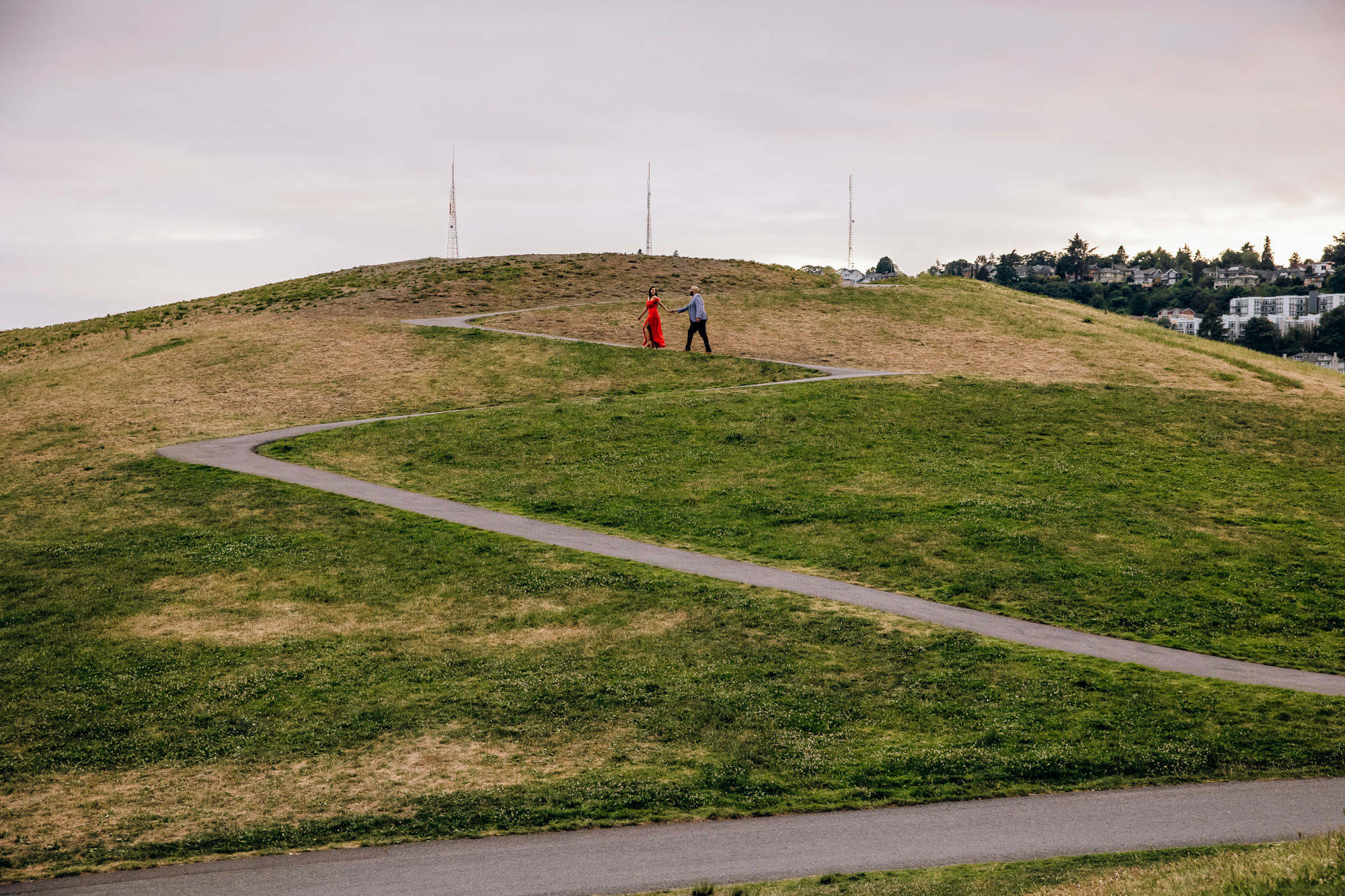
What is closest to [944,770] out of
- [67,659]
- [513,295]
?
[67,659]

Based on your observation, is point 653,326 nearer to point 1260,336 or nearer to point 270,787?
point 270,787

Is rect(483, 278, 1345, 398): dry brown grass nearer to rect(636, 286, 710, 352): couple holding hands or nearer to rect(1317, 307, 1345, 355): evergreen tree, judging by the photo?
rect(636, 286, 710, 352): couple holding hands

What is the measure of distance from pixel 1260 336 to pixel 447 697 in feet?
489

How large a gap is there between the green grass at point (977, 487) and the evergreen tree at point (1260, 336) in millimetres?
119098

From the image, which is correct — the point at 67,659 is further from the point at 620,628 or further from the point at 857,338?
the point at 857,338

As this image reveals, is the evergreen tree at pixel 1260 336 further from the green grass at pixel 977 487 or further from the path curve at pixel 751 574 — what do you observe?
the path curve at pixel 751 574

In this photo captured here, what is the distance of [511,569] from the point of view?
19.8 meters

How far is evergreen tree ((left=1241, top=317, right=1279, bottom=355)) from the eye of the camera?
13662 cm

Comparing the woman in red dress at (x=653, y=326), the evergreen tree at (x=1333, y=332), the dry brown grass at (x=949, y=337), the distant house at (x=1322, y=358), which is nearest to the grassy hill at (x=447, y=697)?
the woman in red dress at (x=653, y=326)

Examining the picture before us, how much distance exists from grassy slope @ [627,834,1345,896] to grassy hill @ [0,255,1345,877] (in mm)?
1850

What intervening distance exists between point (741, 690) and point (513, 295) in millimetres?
43344

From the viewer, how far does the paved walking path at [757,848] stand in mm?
10086

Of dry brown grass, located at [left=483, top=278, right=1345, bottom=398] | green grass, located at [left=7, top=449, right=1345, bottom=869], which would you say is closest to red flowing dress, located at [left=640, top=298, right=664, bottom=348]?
dry brown grass, located at [left=483, top=278, right=1345, bottom=398]

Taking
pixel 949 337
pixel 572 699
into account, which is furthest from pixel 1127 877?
pixel 949 337
